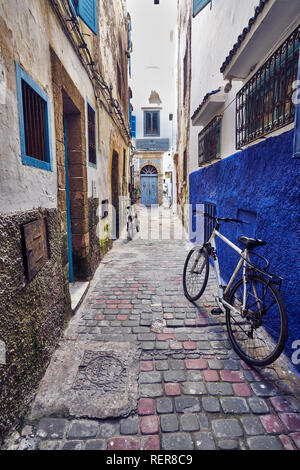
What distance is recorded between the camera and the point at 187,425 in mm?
1789

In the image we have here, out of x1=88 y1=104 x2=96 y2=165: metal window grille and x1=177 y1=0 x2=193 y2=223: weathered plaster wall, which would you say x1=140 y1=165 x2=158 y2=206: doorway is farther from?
x1=88 y1=104 x2=96 y2=165: metal window grille

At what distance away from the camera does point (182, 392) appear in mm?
2074

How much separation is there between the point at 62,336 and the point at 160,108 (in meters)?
25.3

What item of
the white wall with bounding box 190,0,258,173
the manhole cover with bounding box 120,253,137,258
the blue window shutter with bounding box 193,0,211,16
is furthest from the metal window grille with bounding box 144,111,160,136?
the manhole cover with bounding box 120,253,137,258

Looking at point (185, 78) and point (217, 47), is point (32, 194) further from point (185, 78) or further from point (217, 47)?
point (185, 78)

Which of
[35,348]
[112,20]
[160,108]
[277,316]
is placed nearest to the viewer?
[35,348]

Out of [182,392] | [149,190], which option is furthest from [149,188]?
[182,392]

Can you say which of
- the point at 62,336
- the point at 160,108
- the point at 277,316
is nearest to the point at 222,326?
the point at 277,316

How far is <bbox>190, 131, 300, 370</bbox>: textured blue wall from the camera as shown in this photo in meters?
2.29

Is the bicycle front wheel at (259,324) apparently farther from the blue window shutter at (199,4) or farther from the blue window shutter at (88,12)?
the blue window shutter at (199,4)

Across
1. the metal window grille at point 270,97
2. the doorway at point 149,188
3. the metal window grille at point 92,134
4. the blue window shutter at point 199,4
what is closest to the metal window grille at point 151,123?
the doorway at point 149,188

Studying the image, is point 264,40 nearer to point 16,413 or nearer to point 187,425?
point 187,425

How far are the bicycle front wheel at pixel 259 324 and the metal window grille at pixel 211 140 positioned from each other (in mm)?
3001

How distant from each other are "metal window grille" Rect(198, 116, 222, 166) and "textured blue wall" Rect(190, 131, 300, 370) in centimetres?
82
